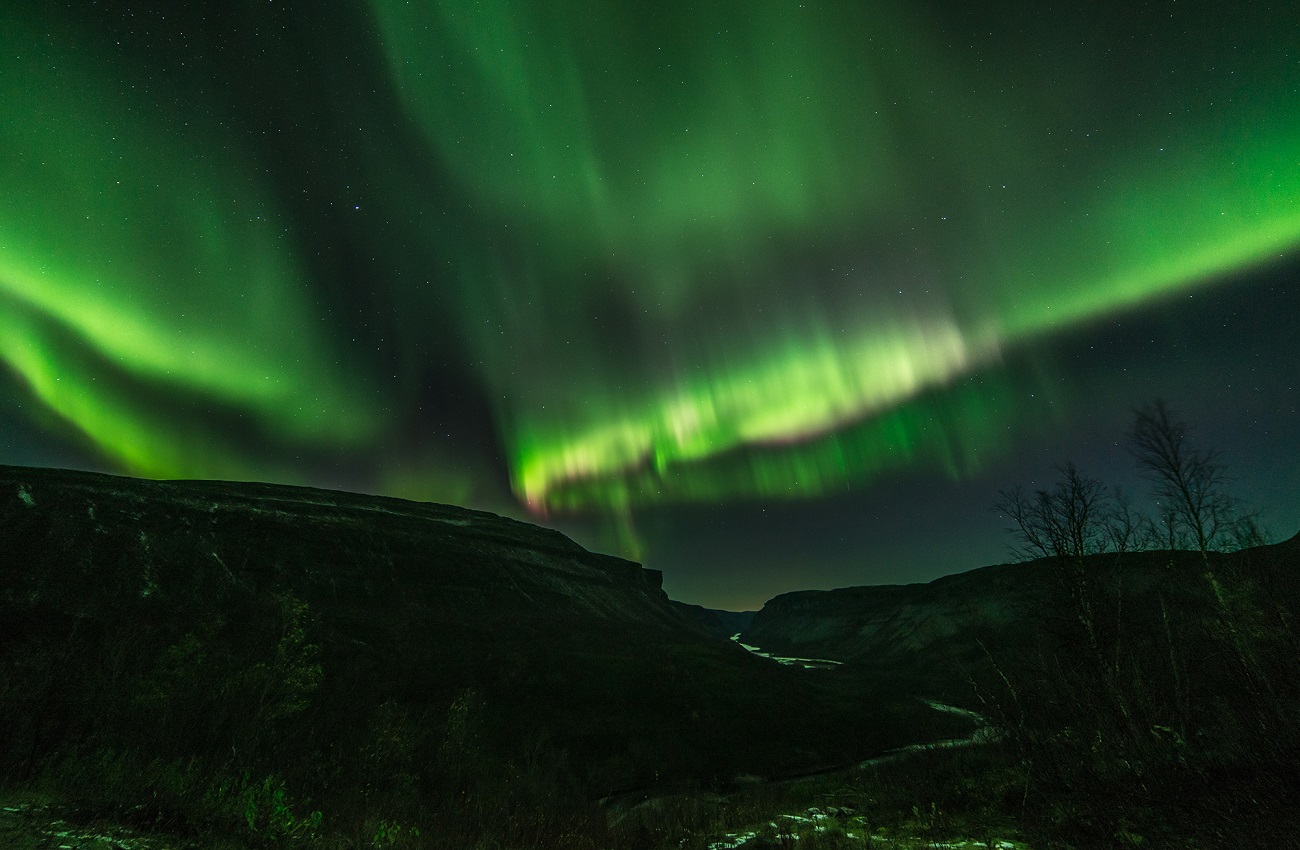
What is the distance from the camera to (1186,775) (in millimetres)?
14039

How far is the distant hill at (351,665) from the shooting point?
30.2 m

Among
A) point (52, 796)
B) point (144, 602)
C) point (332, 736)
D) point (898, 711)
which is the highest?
point (144, 602)

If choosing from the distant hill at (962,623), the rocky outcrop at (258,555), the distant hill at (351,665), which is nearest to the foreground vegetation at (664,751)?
the distant hill at (351,665)

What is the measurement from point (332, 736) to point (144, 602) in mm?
42252

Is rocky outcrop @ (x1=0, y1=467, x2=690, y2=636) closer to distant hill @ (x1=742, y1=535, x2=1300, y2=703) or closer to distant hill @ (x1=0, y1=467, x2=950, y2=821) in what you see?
distant hill @ (x1=0, y1=467, x2=950, y2=821)

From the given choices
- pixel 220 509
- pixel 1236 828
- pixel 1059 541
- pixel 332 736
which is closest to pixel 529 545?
pixel 220 509

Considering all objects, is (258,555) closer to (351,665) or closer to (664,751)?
(351,665)

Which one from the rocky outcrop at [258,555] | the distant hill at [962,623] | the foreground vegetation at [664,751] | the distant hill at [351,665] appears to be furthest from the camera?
the distant hill at [962,623]

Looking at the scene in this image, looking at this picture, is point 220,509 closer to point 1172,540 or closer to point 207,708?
point 207,708

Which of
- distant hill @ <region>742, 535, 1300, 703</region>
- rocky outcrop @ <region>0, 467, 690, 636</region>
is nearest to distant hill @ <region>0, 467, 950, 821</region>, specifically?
rocky outcrop @ <region>0, 467, 690, 636</region>

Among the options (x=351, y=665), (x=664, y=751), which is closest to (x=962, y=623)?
(x=664, y=751)

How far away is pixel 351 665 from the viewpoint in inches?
2832

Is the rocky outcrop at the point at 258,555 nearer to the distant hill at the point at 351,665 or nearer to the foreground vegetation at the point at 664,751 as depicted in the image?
the distant hill at the point at 351,665

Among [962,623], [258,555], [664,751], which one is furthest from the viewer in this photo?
[962,623]
